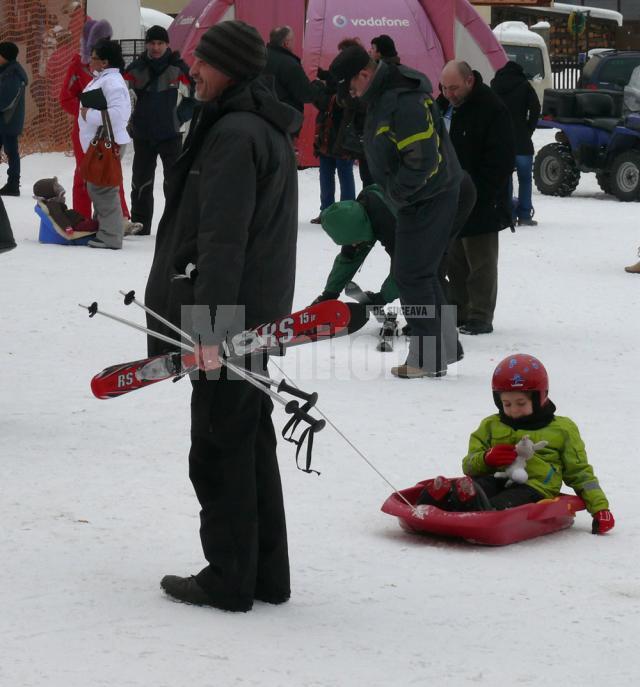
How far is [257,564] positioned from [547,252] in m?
9.22

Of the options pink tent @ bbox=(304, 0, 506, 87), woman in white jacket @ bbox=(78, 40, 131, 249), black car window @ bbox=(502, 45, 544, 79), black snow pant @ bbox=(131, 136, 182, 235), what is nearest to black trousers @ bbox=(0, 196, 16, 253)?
woman in white jacket @ bbox=(78, 40, 131, 249)

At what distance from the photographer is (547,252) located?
1312 cm

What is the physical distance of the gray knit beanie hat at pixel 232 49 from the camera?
401cm

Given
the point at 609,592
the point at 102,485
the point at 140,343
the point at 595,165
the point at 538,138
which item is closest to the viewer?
the point at 609,592

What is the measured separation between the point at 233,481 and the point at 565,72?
1240 inches

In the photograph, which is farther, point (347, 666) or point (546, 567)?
point (546, 567)

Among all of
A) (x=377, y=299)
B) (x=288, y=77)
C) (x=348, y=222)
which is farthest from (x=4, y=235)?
(x=288, y=77)

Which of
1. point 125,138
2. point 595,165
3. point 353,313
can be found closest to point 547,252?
point 125,138

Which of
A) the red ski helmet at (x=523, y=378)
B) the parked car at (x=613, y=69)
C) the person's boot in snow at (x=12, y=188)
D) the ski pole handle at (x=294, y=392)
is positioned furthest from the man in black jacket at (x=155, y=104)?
the parked car at (x=613, y=69)

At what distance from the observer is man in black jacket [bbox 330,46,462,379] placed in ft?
24.5

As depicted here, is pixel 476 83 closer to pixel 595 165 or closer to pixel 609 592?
pixel 609 592

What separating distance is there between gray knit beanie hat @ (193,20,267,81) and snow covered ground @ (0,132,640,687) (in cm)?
152

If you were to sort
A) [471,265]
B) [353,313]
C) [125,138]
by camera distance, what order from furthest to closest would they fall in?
1. [125,138]
2. [471,265]
3. [353,313]

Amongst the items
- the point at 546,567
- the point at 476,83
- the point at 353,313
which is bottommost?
the point at 546,567
